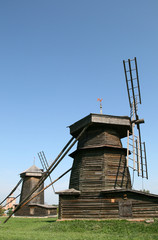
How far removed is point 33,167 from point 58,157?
1957 centimetres

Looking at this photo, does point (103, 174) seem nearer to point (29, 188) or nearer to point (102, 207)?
point (102, 207)

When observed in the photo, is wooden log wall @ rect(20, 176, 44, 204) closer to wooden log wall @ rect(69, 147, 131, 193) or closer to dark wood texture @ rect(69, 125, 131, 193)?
dark wood texture @ rect(69, 125, 131, 193)

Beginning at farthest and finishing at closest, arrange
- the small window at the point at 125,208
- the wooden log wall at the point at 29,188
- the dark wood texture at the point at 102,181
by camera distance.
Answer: the wooden log wall at the point at 29,188 → the dark wood texture at the point at 102,181 → the small window at the point at 125,208

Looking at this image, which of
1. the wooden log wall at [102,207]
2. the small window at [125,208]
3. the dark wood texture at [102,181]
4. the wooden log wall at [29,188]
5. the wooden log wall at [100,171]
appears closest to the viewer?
the wooden log wall at [102,207]

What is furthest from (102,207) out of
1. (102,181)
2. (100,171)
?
(100,171)

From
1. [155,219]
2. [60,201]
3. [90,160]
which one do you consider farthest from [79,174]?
[155,219]

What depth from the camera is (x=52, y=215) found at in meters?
31.0

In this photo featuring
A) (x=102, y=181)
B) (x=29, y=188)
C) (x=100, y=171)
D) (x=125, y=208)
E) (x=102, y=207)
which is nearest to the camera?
(x=125, y=208)

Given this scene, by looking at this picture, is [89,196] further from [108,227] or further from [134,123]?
[134,123]

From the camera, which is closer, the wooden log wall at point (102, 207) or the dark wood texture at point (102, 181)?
the wooden log wall at point (102, 207)

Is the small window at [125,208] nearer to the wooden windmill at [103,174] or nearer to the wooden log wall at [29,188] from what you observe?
the wooden windmill at [103,174]

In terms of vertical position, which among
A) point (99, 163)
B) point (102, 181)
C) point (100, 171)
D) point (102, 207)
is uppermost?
point (99, 163)

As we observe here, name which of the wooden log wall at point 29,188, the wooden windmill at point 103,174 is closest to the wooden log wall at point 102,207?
the wooden windmill at point 103,174

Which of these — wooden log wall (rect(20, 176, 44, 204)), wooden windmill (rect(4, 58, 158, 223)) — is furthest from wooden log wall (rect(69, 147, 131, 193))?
wooden log wall (rect(20, 176, 44, 204))
